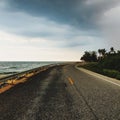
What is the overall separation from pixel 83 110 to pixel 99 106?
839mm

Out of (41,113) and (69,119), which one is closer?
(69,119)

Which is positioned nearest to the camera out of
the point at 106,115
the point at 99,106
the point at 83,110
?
the point at 106,115

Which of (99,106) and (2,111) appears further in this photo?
(99,106)

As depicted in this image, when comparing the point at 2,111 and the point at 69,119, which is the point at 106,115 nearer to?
the point at 69,119

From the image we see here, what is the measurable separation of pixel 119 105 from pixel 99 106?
739 millimetres

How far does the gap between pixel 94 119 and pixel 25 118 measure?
1.76 m

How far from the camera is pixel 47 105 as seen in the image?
25.1 ft

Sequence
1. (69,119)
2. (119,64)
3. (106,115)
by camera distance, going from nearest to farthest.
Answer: (69,119), (106,115), (119,64)

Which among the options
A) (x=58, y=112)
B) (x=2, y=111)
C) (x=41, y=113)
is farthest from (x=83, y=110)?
(x=2, y=111)

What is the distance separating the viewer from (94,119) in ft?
19.2

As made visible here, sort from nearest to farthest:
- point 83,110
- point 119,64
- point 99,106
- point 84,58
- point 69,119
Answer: point 69,119
point 83,110
point 99,106
point 119,64
point 84,58

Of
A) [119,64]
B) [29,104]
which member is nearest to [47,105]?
[29,104]

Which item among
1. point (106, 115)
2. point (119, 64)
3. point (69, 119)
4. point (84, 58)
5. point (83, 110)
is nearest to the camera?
point (69, 119)

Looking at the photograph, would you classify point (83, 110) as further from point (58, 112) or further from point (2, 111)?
point (2, 111)
